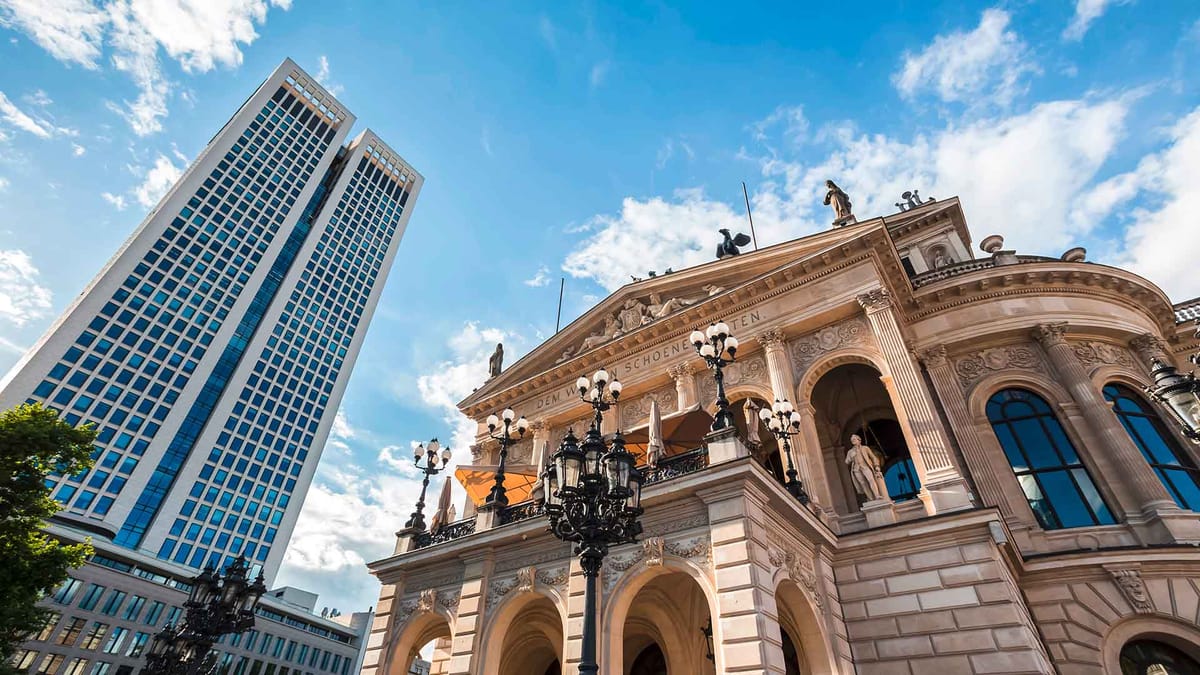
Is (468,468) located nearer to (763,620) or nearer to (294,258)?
(763,620)

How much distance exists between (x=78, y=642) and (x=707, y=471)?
2698 inches

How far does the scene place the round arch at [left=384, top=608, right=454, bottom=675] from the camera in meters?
16.1

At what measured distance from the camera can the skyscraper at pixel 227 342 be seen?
63.7 metres

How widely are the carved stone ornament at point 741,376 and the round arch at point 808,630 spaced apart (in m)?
8.77

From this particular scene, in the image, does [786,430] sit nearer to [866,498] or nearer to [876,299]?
[866,498]

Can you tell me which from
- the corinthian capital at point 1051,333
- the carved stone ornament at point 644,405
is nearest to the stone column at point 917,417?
the corinthian capital at point 1051,333

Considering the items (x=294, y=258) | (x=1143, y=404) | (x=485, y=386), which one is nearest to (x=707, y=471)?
(x=1143, y=404)

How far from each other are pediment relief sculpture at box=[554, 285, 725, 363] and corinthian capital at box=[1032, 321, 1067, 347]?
11029mm

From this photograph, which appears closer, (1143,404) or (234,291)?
(1143,404)

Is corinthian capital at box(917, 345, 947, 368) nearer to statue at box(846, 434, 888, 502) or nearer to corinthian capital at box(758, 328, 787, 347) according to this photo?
corinthian capital at box(758, 328, 787, 347)

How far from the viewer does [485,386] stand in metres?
29.7

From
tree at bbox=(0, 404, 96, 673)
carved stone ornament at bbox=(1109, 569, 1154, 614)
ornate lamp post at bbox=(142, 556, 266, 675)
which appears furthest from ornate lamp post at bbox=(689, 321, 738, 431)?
tree at bbox=(0, 404, 96, 673)

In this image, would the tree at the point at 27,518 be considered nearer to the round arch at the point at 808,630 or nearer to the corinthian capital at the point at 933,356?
the round arch at the point at 808,630

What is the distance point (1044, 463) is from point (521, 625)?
55.9ft
